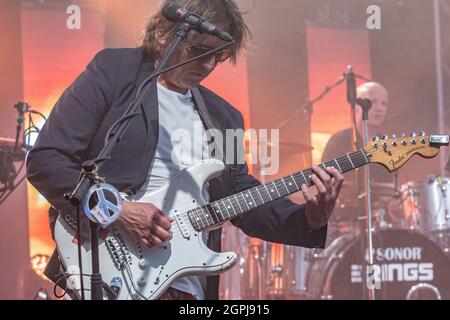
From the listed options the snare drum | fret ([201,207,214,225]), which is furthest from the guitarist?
the snare drum

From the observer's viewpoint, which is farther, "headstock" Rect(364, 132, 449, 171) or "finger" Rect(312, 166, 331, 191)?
"headstock" Rect(364, 132, 449, 171)

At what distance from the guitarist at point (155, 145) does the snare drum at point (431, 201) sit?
131 inches

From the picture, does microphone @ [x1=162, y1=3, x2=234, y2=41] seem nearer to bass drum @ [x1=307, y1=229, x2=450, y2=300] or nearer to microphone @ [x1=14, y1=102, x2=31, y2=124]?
microphone @ [x1=14, y1=102, x2=31, y2=124]

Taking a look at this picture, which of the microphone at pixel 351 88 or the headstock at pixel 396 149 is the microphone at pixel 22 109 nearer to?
the microphone at pixel 351 88

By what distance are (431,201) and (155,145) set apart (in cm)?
382

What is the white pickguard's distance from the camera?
8.93ft

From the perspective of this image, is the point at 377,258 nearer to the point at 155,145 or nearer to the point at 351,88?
the point at 351,88

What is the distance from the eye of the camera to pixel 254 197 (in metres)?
3.00

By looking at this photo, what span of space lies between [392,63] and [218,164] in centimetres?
387

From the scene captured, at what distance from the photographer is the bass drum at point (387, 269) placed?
5961 mm

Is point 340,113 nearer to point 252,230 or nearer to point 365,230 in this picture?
point 365,230

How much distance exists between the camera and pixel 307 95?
246 inches

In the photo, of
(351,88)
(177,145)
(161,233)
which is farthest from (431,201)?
(161,233)

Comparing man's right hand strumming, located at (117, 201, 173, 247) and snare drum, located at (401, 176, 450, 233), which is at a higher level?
snare drum, located at (401, 176, 450, 233)
